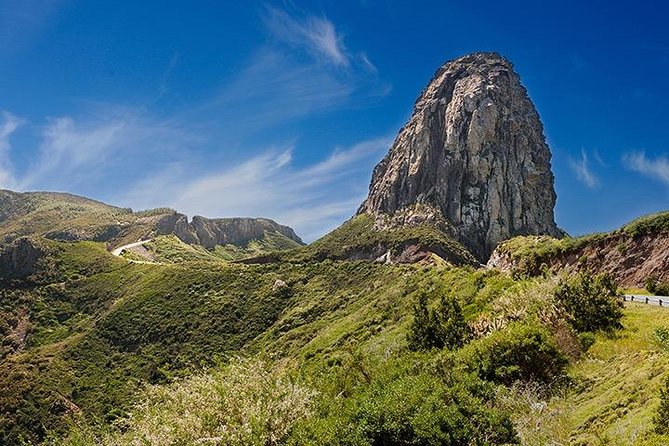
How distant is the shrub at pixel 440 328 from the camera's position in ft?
111

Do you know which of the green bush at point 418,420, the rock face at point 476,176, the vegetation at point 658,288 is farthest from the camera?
the rock face at point 476,176

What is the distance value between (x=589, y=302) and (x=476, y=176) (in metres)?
153

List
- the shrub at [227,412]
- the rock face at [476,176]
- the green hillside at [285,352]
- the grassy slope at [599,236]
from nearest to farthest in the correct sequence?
the green hillside at [285,352] < the shrub at [227,412] < the grassy slope at [599,236] < the rock face at [476,176]

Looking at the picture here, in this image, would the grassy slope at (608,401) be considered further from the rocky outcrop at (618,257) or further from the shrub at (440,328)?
the rocky outcrop at (618,257)

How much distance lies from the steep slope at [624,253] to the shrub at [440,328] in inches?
879

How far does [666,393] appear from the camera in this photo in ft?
47.2

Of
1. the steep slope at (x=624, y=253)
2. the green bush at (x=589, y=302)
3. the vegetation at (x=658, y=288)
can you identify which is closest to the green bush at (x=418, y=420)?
the green bush at (x=589, y=302)

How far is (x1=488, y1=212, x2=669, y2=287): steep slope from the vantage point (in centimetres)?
4879

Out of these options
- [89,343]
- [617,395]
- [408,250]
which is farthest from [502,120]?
[617,395]

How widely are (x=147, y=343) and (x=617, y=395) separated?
4038 inches

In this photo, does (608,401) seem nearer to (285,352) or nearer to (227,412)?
(227,412)

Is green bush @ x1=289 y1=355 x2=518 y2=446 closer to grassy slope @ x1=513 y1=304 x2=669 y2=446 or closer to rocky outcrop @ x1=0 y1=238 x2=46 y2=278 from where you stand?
grassy slope @ x1=513 y1=304 x2=669 y2=446

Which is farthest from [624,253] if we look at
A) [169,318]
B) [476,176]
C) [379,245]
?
[476,176]

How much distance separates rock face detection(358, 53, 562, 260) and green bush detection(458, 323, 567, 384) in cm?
13828
